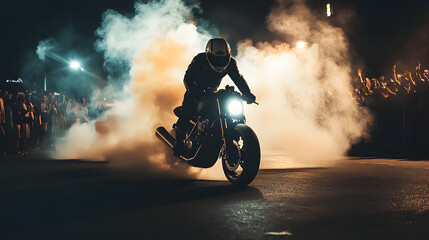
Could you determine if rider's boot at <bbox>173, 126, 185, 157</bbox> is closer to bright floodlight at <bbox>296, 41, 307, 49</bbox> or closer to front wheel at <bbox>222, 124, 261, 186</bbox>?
front wheel at <bbox>222, 124, 261, 186</bbox>

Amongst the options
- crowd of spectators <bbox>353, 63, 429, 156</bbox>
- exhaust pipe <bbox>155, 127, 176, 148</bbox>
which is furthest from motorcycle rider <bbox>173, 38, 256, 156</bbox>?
crowd of spectators <bbox>353, 63, 429, 156</bbox>

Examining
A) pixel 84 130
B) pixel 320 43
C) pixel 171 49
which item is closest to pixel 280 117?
pixel 320 43

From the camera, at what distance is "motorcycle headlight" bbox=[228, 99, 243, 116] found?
25.6 feet

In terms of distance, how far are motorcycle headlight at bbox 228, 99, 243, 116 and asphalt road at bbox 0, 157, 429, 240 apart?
114cm

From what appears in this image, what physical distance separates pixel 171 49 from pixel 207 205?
8.31 m

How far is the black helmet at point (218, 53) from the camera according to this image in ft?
26.3

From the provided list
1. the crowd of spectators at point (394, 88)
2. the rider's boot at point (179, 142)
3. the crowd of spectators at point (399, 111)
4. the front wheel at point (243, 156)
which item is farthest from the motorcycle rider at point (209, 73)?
the crowd of spectators at point (394, 88)

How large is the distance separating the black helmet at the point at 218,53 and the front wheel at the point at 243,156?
112 centimetres

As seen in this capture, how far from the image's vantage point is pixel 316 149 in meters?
17.8

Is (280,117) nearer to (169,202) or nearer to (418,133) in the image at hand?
(418,133)

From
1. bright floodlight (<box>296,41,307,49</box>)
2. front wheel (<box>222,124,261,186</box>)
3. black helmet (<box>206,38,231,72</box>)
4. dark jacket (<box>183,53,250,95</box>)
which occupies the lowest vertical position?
front wheel (<box>222,124,261,186</box>)

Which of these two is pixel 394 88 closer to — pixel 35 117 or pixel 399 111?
pixel 399 111

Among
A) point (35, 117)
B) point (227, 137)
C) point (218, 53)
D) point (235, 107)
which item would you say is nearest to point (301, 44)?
point (35, 117)

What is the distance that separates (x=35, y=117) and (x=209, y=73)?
1220 centimetres
